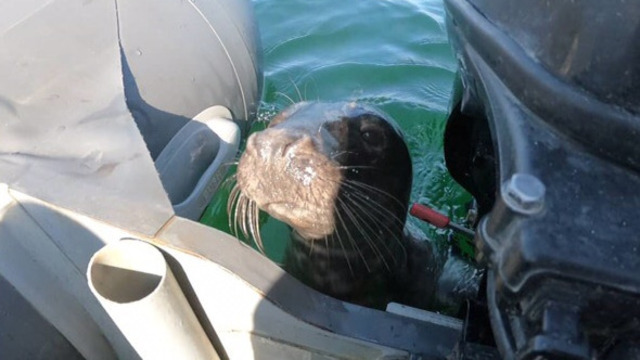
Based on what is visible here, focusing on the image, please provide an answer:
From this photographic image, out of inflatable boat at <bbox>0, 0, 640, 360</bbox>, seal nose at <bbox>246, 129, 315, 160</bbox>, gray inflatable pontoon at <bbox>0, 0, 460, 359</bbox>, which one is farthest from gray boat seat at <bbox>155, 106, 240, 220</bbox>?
seal nose at <bbox>246, 129, 315, 160</bbox>

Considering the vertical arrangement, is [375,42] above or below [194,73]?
below

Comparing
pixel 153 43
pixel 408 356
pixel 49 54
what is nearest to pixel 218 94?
pixel 153 43

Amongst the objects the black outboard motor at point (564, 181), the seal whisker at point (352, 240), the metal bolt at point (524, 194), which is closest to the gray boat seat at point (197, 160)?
the seal whisker at point (352, 240)

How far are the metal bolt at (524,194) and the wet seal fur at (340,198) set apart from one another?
126 centimetres

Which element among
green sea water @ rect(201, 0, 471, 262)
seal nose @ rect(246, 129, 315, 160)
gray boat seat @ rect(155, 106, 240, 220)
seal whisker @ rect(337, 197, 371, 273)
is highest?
seal nose @ rect(246, 129, 315, 160)

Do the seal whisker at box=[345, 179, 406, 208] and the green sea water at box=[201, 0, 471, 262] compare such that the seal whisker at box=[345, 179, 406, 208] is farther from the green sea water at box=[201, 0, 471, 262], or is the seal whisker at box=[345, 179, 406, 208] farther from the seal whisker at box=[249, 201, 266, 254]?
the green sea water at box=[201, 0, 471, 262]

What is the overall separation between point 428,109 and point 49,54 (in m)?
4.00

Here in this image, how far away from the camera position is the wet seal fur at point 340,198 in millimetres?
2217

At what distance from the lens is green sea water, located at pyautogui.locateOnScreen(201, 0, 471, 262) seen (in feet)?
15.8

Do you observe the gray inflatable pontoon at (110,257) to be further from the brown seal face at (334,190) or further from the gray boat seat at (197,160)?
the brown seal face at (334,190)

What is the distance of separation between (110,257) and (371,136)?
4.88 feet

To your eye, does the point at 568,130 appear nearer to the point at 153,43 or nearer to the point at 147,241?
the point at 147,241

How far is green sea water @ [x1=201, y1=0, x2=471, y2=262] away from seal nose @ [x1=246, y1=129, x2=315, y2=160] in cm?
225

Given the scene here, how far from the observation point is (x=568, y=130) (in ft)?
3.89
